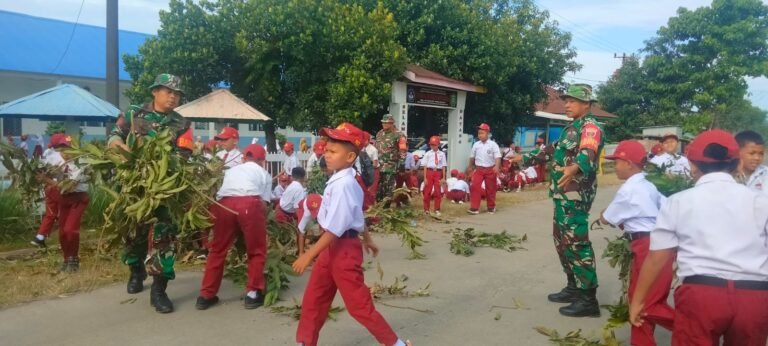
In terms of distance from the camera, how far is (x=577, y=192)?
5359 mm

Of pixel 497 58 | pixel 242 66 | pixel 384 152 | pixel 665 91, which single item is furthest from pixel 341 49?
pixel 665 91

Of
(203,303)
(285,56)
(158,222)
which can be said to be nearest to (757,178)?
(203,303)

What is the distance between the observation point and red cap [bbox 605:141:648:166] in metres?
4.54

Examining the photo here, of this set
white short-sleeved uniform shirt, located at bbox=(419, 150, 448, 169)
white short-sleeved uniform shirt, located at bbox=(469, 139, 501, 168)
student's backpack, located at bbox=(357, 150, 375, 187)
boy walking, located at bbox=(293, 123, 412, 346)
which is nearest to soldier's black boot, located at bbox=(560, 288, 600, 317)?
boy walking, located at bbox=(293, 123, 412, 346)

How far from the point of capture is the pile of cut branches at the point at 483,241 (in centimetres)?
851

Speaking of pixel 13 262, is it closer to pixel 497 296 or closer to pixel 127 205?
pixel 127 205

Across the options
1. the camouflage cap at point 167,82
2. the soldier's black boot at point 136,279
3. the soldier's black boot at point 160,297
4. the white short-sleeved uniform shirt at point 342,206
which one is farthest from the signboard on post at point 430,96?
the white short-sleeved uniform shirt at point 342,206

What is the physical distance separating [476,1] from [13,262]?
15.7 m

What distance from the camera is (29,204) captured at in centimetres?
733

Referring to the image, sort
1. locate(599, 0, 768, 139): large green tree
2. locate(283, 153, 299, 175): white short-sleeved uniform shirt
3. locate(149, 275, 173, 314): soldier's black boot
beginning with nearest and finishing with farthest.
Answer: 1. locate(149, 275, 173, 314): soldier's black boot
2. locate(283, 153, 299, 175): white short-sleeved uniform shirt
3. locate(599, 0, 768, 139): large green tree

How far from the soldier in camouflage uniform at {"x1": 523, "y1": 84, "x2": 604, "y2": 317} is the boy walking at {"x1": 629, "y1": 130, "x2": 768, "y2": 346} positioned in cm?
217

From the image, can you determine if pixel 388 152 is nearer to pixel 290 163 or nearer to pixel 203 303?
pixel 290 163

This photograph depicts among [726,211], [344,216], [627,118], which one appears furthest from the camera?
[627,118]

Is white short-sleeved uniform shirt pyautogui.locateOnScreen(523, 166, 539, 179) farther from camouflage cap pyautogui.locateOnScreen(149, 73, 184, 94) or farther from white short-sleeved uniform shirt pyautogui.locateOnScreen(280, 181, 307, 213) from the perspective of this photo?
camouflage cap pyautogui.locateOnScreen(149, 73, 184, 94)
